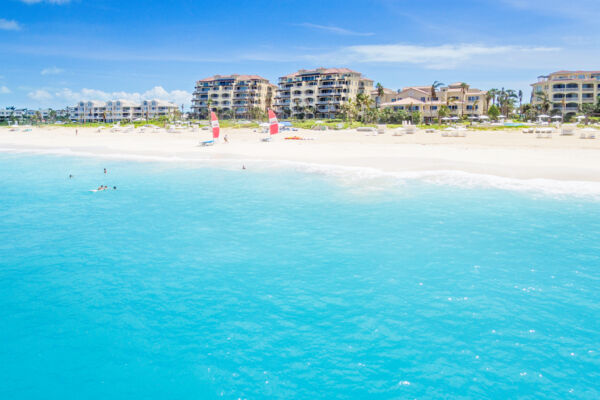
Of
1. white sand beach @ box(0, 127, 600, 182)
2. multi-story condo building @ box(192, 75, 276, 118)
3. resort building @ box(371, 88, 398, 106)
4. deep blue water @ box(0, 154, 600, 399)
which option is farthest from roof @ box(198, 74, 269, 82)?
deep blue water @ box(0, 154, 600, 399)

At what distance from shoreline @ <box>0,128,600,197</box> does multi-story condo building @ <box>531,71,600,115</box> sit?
70959 millimetres

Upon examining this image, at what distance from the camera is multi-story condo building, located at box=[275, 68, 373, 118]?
133 meters

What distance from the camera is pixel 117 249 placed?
16562mm

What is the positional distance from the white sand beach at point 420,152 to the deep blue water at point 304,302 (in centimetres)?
1214

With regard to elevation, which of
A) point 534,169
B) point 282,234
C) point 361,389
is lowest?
point 361,389

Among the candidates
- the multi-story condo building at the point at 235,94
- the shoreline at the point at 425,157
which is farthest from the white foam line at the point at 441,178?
the multi-story condo building at the point at 235,94

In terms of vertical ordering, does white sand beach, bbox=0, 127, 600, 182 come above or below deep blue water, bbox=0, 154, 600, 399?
above

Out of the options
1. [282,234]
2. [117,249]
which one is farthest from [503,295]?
[117,249]

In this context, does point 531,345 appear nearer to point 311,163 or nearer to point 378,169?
point 378,169

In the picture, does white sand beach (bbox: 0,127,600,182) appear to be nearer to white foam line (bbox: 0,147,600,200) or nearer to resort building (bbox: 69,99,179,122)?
white foam line (bbox: 0,147,600,200)

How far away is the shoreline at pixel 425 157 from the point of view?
31234mm

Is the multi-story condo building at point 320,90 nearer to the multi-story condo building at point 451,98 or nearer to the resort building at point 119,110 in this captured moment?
the multi-story condo building at point 451,98

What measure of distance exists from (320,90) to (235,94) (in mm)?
36706

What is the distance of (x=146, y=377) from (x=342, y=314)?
4.98 m
